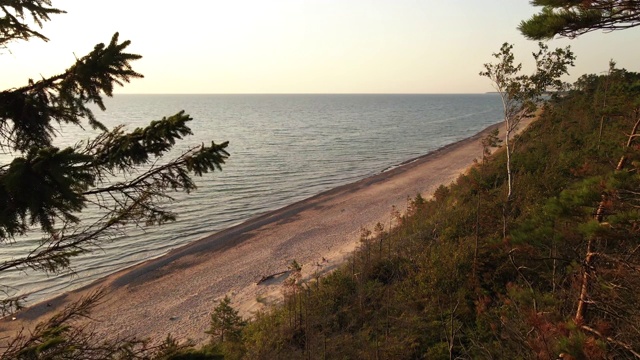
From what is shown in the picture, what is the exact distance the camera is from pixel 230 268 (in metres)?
21.2

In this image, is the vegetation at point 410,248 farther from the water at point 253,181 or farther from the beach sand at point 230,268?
the beach sand at point 230,268

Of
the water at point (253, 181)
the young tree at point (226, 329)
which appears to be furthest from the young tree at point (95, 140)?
the young tree at point (226, 329)

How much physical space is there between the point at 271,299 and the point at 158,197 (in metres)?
12.7

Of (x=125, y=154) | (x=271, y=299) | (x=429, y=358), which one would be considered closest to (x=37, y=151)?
(x=125, y=154)

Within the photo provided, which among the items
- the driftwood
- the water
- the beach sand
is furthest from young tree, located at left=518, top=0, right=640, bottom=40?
the driftwood

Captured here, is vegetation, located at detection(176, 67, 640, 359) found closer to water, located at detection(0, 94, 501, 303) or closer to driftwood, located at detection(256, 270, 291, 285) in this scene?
driftwood, located at detection(256, 270, 291, 285)

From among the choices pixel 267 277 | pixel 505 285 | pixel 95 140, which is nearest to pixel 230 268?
pixel 267 277

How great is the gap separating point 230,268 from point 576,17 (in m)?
19.5

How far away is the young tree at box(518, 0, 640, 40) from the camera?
4949 millimetres

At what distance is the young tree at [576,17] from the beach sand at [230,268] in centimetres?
1096

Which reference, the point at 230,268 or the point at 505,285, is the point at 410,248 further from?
the point at 230,268

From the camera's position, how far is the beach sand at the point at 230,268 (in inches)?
646

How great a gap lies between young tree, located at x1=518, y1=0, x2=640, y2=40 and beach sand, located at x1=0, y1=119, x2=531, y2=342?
1096 centimetres

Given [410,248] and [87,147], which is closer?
[87,147]
